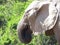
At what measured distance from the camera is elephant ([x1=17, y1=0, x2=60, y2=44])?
4.58 feet

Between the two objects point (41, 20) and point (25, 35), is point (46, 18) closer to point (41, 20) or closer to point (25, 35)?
point (41, 20)

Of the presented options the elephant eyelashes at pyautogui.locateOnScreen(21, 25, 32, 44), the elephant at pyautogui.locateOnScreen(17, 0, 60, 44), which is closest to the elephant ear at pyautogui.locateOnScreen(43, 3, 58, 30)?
the elephant at pyautogui.locateOnScreen(17, 0, 60, 44)

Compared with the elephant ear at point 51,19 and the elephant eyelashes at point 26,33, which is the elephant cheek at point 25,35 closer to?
the elephant eyelashes at point 26,33

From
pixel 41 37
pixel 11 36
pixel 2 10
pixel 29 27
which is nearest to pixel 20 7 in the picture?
pixel 11 36

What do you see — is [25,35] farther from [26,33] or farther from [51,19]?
[51,19]

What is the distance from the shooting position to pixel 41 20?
144 centimetres

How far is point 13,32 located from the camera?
5098 mm

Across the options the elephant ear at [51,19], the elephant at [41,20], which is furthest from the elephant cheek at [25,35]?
the elephant ear at [51,19]

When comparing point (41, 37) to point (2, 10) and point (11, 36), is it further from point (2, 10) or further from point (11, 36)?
point (2, 10)

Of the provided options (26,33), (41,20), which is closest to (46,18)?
(41,20)

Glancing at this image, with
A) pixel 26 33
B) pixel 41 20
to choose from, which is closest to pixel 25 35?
pixel 26 33

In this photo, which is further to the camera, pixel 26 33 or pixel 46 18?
pixel 26 33

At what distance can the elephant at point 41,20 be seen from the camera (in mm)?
1396

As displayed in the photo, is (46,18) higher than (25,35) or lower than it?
higher
